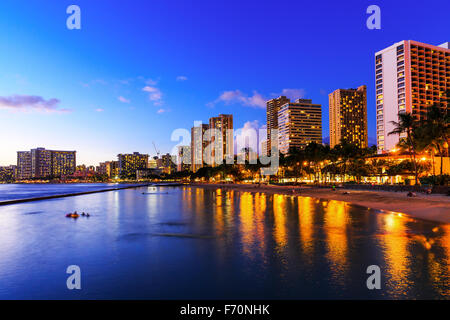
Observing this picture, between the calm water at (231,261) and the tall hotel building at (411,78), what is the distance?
16937cm

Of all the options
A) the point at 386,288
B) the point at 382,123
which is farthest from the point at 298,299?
the point at 382,123

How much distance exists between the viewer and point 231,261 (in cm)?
1356

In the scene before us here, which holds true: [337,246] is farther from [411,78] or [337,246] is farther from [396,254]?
[411,78]

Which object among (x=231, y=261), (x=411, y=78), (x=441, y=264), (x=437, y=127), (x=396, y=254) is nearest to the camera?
(x=441, y=264)

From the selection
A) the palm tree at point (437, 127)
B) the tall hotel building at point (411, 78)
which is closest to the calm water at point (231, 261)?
the palm tree at point (437, 127)

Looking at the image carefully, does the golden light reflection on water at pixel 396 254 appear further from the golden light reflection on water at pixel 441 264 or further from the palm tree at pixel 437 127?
the palm tree at pixel 437 127

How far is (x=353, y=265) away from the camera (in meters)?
12.4

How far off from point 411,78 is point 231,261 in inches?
7693

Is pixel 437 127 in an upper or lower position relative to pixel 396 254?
upper

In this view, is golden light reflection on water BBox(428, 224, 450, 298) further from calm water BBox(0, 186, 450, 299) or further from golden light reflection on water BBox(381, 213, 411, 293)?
golden light reflection on water BBox(381, 213, 411, 293)

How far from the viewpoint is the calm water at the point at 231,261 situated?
32.7 ft

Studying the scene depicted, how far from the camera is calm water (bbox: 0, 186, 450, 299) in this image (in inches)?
392

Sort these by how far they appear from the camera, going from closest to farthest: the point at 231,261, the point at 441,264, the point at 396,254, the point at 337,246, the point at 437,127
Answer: the point at 441,264 → the point at 231,261 → the point at 396,254 → the point at 337,246 → the point at 437,127

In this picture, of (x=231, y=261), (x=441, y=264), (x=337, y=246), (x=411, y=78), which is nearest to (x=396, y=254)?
(x=441, y=264)
